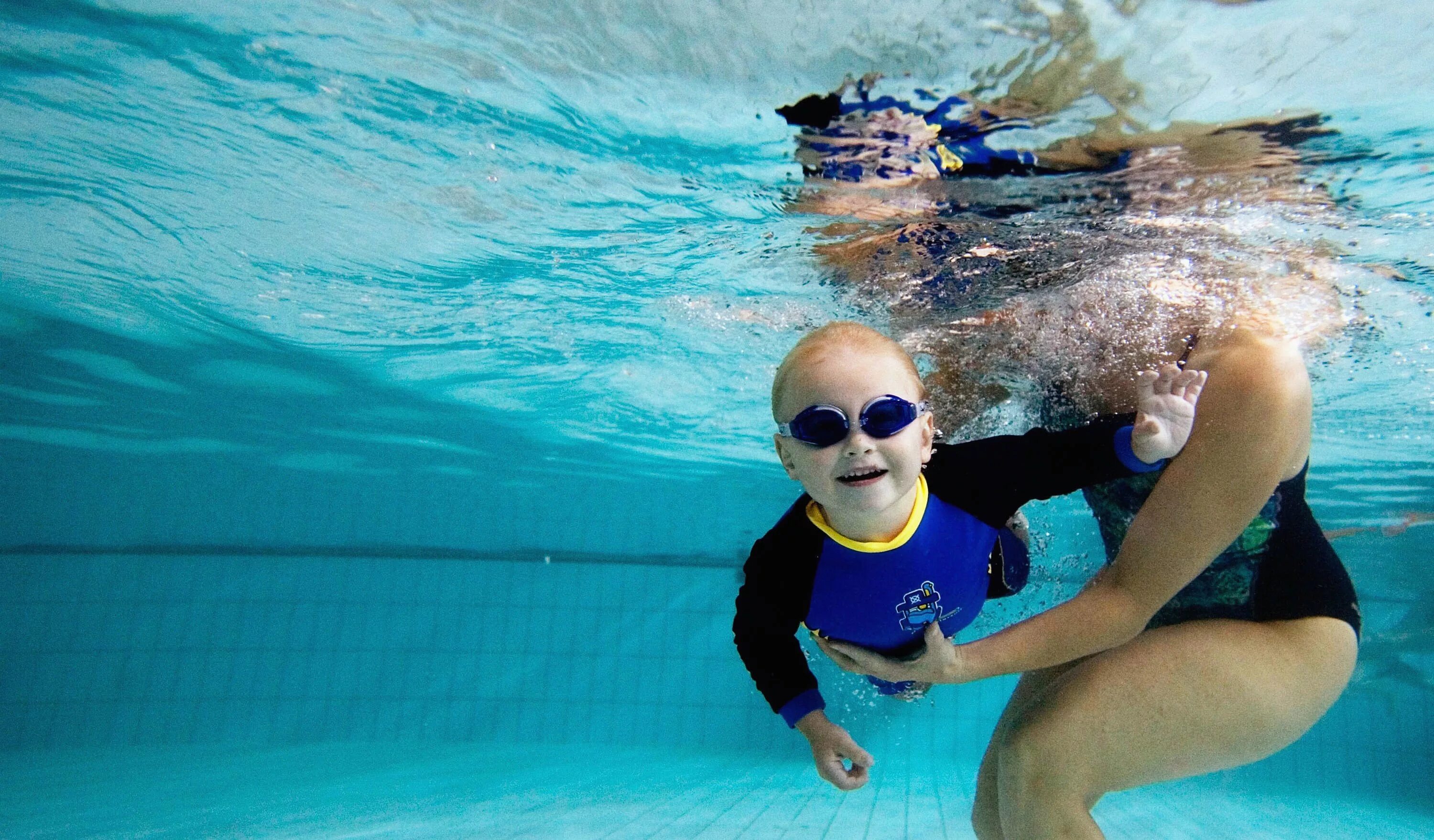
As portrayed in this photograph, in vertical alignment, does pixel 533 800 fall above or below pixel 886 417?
below

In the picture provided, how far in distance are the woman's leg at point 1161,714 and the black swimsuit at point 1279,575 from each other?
0.12 meters

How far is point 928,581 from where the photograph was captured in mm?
3412

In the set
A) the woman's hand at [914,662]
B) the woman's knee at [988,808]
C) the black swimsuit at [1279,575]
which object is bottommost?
the woman's knee at [988,808]

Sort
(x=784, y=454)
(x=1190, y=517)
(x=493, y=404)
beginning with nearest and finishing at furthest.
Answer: (x=1190, y=517) → (x=784, y=454) → (x=493, y=404)

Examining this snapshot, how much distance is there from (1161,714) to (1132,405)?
7.67ft

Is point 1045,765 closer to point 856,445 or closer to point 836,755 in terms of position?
point 836,755

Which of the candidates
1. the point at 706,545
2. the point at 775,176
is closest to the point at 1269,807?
the point at 706,545

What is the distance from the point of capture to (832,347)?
3.26 meters

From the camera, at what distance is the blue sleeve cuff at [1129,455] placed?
119 inches

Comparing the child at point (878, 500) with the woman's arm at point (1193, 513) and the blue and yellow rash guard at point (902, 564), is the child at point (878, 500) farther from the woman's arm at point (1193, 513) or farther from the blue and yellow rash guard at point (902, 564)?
the woman's arm at point (1193, 513)

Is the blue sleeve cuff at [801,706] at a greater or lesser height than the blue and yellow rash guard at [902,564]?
lesser

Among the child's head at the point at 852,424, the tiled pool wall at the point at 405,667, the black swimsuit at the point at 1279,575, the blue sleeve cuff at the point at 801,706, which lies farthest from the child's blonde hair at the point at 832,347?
the tiled pool wall at the point at 405,667

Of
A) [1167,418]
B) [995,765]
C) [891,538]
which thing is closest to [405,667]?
[995,765]

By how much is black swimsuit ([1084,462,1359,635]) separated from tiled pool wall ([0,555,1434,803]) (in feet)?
62.3
